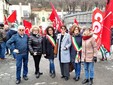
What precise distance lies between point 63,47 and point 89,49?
80 cm

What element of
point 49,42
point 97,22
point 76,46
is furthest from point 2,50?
point 76,46

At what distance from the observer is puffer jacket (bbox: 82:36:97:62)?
6191mm

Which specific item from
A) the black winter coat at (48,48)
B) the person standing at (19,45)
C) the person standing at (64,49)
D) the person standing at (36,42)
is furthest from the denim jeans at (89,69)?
the person standing at (19,45)

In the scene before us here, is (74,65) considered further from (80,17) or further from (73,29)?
(80,17)

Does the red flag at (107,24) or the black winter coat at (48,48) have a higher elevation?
the red flag at (107,24)

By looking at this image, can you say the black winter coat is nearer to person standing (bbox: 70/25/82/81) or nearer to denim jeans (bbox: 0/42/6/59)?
person standing (bbox: 70/25/82/81)

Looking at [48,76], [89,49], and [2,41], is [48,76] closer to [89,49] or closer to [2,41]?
[89,49]

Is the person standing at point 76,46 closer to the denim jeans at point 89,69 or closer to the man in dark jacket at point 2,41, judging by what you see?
the denim jeans at point 89,69

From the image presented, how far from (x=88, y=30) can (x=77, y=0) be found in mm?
43440

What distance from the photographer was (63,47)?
6.68 metres

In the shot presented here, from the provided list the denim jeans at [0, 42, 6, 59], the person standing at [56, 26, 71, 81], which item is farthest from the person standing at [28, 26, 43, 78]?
the denim jeans at [0, 42, 6, 59]

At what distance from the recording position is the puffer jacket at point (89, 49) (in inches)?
244

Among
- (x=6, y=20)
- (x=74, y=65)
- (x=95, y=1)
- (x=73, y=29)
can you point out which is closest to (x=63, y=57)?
(x=74, y=65)

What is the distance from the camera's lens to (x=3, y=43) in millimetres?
10852
